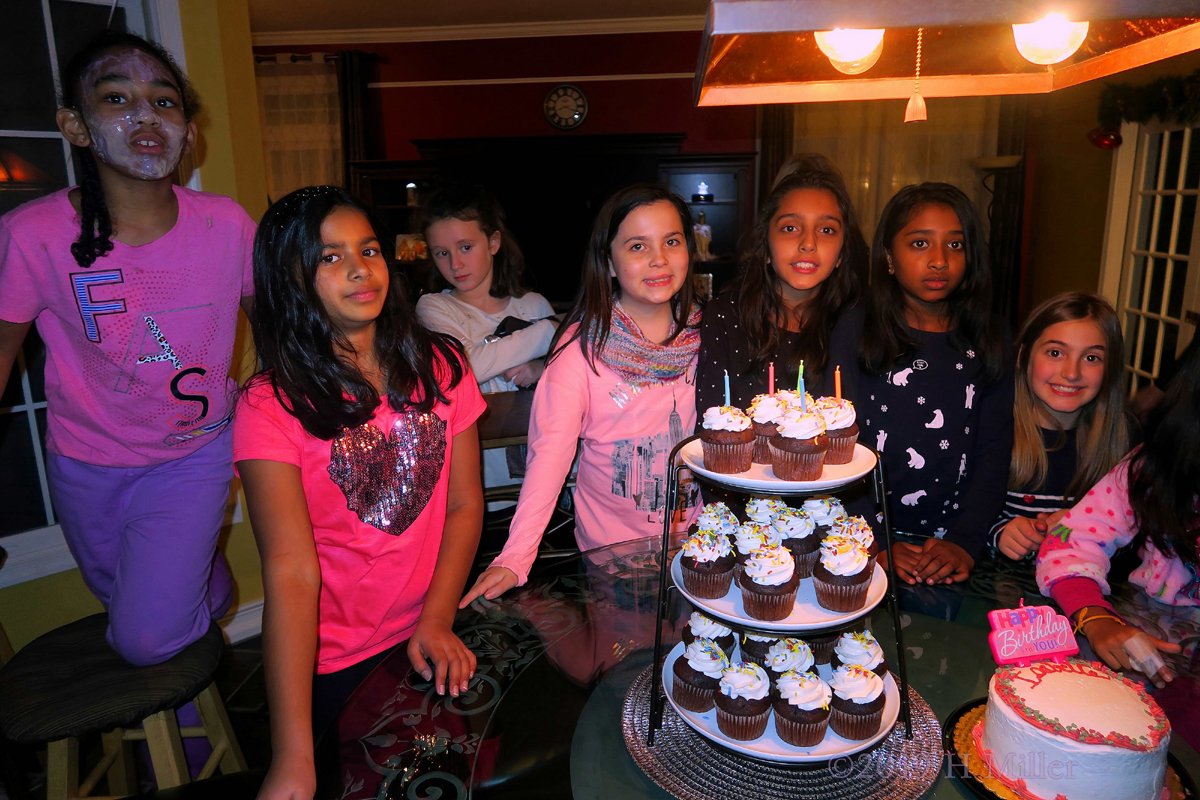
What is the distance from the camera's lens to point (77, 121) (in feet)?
6.28

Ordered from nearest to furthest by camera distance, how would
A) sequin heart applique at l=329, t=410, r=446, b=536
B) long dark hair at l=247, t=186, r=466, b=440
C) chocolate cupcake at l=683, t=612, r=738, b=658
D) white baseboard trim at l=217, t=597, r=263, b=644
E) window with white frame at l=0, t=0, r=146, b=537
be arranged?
1. chocolate cupcake at l=683, t=612, r=738, b=658
2. long dark hair at l=247, t=186, r=466, b=440
3. sequin heart applique at l=329, t=410, r=446, b=536
4. window with white frame at l=0, t=0, r=146, b=537
5. white baseboard trim at l=217, t=597, r=263, b=644

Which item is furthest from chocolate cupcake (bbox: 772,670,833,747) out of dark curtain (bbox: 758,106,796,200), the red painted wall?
the red painted wall

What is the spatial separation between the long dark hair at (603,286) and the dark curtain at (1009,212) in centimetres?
586

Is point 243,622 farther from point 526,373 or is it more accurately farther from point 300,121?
point 300,121

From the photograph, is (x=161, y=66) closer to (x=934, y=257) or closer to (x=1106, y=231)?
(x=934, y=257)

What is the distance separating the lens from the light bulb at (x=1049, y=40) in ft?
4.21

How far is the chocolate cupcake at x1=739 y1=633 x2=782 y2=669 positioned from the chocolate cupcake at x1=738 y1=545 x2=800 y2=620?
13cm

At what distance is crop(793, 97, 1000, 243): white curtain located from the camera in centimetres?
712

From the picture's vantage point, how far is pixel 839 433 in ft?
3.87

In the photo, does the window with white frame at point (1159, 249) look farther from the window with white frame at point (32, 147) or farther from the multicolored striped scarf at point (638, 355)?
the window with white frame at point (32, 147)

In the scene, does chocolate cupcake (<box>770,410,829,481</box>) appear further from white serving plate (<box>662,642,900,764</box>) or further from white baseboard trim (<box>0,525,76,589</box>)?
white baseboard trim (<box>0,525,76,589</box>)

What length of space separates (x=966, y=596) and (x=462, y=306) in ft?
6.97

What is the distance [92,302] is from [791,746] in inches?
78.4

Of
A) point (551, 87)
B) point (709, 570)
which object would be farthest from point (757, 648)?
point (551, 87)
